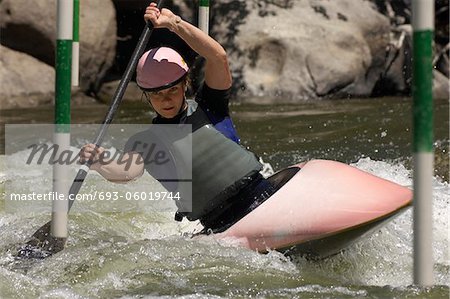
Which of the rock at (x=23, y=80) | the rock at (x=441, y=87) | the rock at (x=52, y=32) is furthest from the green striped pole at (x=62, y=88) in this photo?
the rock at (x=441, y=87)

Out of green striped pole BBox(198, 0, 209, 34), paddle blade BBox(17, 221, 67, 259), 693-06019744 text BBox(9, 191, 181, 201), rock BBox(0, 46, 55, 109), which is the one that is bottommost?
rock BBox(0, 46, 55, 109)

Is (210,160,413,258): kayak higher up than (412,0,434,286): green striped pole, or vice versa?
(412,0,434,286): green striped pole

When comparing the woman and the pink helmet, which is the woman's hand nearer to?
the woman

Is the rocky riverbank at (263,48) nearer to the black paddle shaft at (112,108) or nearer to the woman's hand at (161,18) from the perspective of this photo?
the black paddle shaft at (112,108)

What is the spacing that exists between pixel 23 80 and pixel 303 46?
9.42 feet

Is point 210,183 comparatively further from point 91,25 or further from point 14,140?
point 91,25

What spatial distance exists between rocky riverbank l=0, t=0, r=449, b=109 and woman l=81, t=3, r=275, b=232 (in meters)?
5.63

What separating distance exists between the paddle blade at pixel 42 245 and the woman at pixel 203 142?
1.12 feet

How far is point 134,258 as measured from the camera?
3.85m

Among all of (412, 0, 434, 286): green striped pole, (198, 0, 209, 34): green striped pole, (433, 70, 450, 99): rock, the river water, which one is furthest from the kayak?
(433, 70, 450, 99): rock

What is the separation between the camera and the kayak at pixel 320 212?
3.68 metres

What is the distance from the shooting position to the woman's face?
12.9 ft

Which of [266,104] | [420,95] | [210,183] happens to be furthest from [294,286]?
[266,104]

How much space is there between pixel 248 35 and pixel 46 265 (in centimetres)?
692
